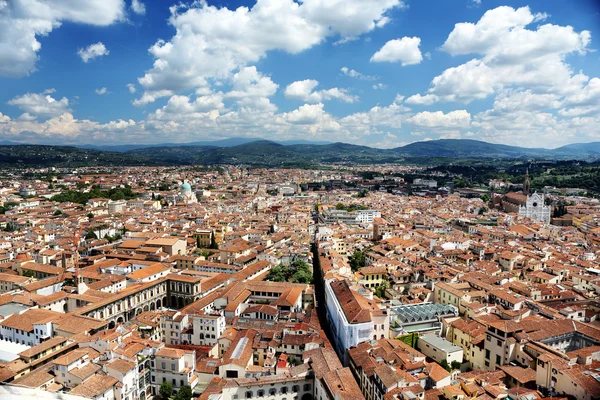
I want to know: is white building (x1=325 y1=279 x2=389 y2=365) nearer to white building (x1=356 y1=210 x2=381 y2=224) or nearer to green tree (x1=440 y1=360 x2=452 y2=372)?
green tree (x1=440 y1=360 x2=452 y2=372)

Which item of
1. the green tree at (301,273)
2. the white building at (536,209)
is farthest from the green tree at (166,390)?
the white building at (536,209)

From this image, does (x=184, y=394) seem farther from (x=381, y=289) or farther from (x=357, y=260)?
(x=357, y=260)

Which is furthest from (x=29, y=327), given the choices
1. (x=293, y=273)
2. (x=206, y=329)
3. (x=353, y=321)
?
(x=293, y=273)

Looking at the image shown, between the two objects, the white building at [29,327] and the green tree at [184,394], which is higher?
the white building at [29,327]

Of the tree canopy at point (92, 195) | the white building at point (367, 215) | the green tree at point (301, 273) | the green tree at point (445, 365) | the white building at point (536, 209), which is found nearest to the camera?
the green tree at point (445, 365)

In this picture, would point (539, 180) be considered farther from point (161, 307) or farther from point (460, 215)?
point (161, 307)

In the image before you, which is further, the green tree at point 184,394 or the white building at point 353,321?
the white building at point 353,321

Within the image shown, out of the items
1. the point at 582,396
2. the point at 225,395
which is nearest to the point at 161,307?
the point at 225,395

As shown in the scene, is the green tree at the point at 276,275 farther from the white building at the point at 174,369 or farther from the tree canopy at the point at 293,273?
the white building at the point at 174,369
